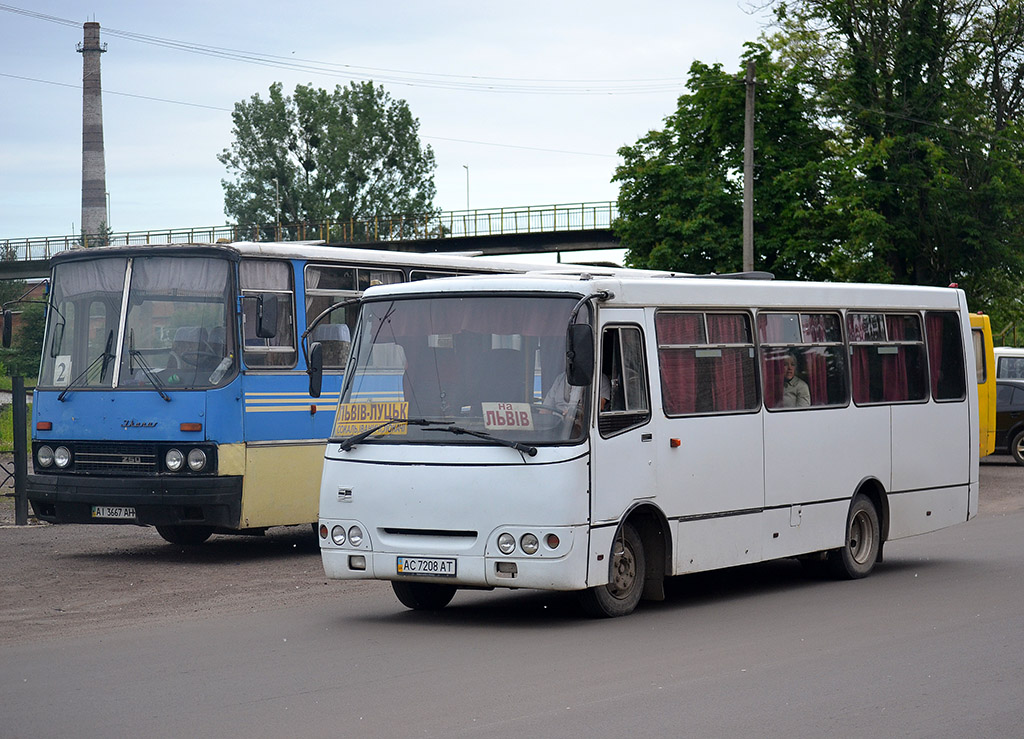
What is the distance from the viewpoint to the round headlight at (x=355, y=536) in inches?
443

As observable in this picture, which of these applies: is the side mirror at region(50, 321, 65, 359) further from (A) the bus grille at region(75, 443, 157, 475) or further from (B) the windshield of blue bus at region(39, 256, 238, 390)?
(A) the bus grille at region(75, 443, 157, 475)

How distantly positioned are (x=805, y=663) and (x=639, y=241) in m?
36.4

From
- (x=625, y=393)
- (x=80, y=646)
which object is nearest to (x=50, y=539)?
(x=80, y=646)

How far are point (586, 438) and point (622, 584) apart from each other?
1.34 metres

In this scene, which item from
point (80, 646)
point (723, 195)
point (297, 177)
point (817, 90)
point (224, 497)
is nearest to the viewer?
point (80, 646)

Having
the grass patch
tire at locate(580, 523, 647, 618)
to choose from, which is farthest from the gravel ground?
the grass patch

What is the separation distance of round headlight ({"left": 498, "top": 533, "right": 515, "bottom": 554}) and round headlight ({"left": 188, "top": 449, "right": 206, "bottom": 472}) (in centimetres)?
558

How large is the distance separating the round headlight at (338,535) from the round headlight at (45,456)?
19.3 feet

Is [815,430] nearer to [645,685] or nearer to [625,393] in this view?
[625,393]

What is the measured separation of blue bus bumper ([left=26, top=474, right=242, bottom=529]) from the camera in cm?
1528

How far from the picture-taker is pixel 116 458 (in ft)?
51.5

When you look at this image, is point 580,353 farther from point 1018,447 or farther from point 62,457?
point 1018,447

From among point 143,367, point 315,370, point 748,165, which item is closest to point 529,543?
point 315,370

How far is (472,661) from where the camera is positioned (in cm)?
945
